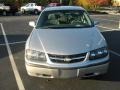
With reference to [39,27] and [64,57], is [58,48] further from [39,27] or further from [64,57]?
[39,27]

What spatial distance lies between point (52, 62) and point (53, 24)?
2007 millimetres

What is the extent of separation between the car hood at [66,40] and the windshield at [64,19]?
0.42 metres

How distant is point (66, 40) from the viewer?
7.24 meters

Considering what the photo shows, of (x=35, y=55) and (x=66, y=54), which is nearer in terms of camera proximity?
(x=66, y=54)

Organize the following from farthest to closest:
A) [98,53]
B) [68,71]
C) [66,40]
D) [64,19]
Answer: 1. [64,19]
2. [66,40]
3. [98,53]
4. [68,71]

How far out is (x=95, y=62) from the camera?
22.2ft

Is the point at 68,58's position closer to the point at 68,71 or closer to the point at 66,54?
the point at 66,54

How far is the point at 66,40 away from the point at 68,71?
0.89 meters

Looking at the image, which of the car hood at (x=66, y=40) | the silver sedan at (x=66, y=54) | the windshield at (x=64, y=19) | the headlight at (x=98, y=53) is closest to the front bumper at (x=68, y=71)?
the silver sedan at (x=66, y=54)

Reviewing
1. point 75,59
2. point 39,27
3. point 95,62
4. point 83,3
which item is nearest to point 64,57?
point 75,59

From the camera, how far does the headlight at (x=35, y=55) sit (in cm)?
685

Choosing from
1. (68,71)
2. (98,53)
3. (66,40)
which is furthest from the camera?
(66,40)

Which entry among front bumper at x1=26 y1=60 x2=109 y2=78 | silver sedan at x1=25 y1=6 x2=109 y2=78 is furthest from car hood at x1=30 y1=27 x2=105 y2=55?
front bumper at x1=26 y1=60 x2=109 y2=78

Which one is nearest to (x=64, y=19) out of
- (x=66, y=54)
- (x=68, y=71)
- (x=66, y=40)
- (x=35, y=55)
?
(x=66, y=40)
